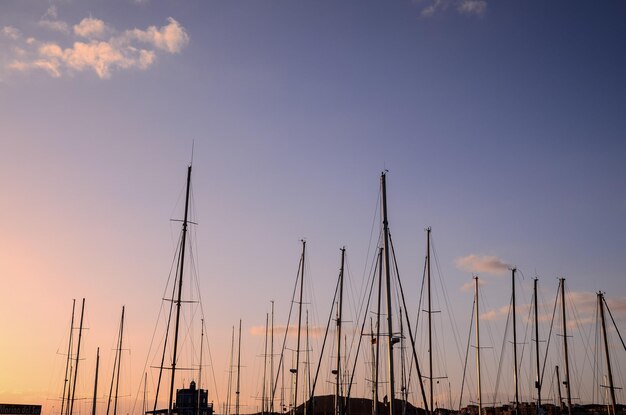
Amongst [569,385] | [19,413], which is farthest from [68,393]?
[569,385]

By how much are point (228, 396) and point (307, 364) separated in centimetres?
2162

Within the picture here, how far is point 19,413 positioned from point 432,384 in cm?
6027

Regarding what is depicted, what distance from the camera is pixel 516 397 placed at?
5934 centimetres

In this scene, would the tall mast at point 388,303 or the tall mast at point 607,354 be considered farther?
the tall mast at point 607,354

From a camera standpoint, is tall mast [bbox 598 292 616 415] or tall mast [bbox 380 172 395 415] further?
tall mast [bbox 598 292 616 415]

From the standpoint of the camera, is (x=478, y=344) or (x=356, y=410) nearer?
(x=478, y=344)

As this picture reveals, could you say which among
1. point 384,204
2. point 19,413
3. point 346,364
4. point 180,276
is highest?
point 384,204

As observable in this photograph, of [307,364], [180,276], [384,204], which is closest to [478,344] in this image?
[307,364]

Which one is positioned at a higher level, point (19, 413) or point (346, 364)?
point (346, 364)

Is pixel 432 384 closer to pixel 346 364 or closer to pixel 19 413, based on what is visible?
pixel 346 364

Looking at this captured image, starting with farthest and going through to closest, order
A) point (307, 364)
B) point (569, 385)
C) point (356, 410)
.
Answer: point (356, 410) < point (307, 364) < point (569, 385)

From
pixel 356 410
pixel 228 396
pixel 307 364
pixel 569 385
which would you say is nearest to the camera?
pixel 569 385

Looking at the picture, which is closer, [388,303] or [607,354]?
[388,303]

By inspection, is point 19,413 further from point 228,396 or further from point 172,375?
point 172,375
